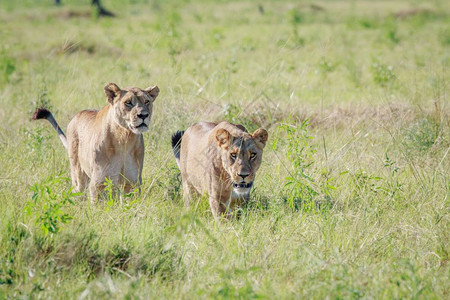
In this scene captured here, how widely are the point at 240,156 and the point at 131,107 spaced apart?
3.52ft

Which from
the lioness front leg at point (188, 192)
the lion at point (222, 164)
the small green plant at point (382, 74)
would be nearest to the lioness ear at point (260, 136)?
the lion at point (222, 164)

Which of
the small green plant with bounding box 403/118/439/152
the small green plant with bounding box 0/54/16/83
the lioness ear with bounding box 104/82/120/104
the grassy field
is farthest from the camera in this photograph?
the small green plant with bounding box 0/54/16/83

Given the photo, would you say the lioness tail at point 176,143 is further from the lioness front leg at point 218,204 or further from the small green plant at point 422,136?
the small green plant at point 422,136

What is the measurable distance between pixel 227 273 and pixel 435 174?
2533mm

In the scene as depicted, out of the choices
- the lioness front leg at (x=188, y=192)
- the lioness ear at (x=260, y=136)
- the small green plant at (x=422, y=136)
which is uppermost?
the lioness ear at (x=260, y=136)

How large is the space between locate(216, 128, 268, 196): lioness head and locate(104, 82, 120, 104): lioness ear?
3.47 feet

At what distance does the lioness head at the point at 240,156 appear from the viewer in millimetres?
4543

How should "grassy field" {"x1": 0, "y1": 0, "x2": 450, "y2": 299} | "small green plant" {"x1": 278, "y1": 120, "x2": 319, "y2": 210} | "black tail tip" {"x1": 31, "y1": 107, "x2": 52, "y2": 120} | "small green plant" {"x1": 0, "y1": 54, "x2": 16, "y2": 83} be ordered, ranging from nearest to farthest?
"grassy field" {"x1": 0, "y1": 0, "x2": 450, "y2": 299}, "small green plant" {"x1": 278, "y1": 120, "x2": 319, "y2": 210}, "black tail tip" {"x1": 31, "y1": 107, "x2": 52, "y2": 120}, "small green plant" {"x1": 0, "y1": 54, "x2": 16, "y2": 83}

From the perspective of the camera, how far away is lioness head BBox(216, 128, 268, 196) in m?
4.54

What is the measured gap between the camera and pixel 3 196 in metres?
4.59

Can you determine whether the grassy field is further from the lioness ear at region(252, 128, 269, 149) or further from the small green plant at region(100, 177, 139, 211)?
the lioness ear at region(252, 128, 269, 149)

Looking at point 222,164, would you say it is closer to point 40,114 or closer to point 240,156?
point 240,156

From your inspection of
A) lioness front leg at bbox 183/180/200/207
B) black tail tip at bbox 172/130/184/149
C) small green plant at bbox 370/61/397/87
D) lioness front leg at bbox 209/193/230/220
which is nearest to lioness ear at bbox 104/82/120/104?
black tail tip at bbox 172/130/184/149

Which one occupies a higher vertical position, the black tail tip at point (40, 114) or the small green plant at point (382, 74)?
the black tail tip at point (40, 114)
